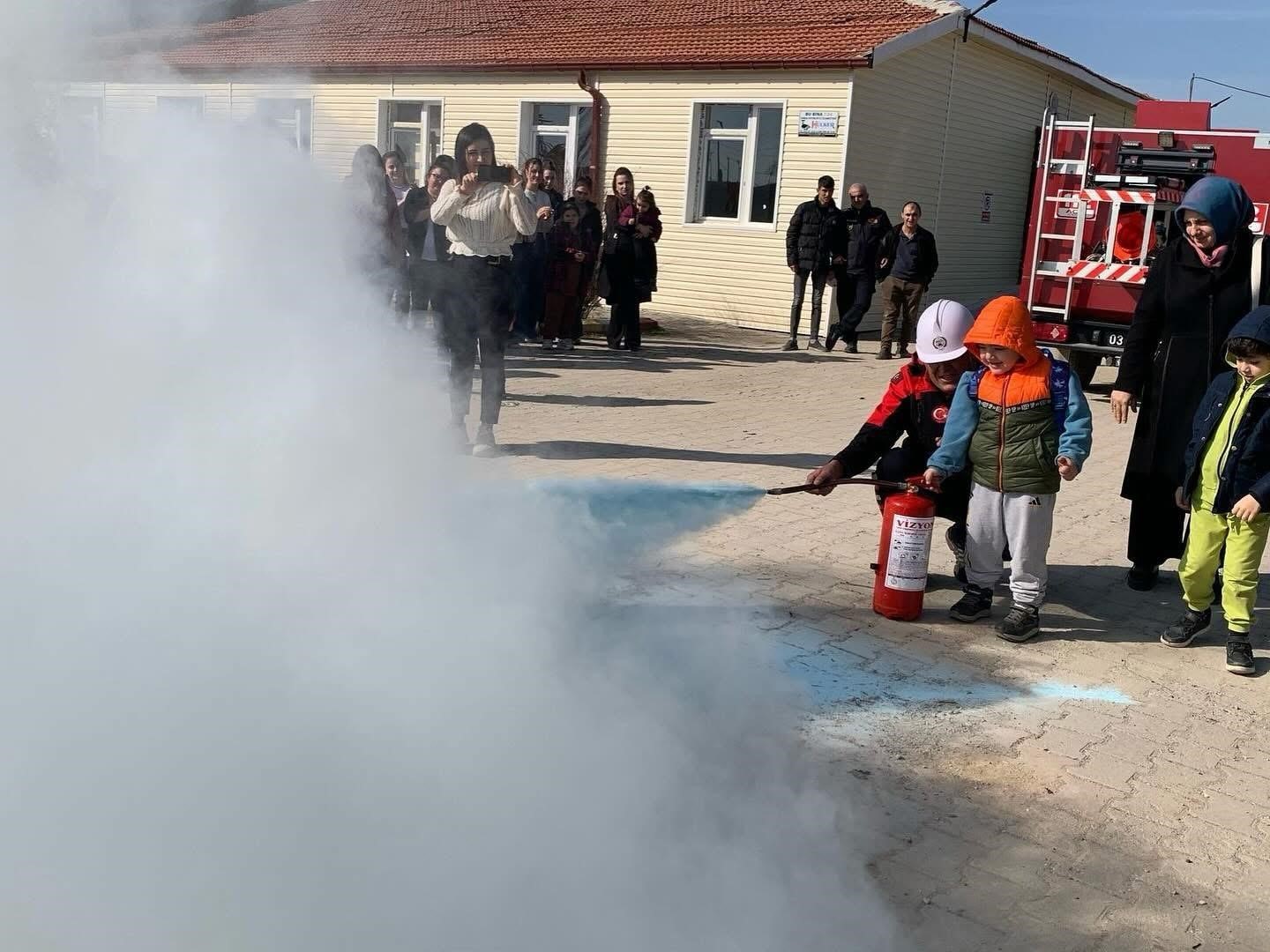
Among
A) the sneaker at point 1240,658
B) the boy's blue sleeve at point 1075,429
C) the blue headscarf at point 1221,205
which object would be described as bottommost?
the sneaker at point 1240,658

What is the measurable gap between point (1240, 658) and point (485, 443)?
4.60m

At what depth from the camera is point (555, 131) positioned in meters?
19.0

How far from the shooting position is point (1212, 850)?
342cm

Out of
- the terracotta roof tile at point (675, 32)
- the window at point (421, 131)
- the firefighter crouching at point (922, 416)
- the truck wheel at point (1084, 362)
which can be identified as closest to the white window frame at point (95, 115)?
the firefighter crouching at point (922, 416)

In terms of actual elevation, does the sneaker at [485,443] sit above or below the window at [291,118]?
below

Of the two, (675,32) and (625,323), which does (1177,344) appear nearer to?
(625,323)

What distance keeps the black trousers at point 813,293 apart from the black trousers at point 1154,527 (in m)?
9.29

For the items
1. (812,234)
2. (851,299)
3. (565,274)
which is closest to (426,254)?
(565,274)

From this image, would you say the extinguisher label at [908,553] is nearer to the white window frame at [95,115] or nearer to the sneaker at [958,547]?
the sneaker at [958,547]

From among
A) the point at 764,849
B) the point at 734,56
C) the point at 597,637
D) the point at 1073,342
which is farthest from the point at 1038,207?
the point at 764,849

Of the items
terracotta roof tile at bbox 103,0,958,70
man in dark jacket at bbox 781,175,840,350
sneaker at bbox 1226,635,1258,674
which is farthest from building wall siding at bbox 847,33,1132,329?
sneaker at bbox 1226,635,1258,674

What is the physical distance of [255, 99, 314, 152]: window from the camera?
117 inches

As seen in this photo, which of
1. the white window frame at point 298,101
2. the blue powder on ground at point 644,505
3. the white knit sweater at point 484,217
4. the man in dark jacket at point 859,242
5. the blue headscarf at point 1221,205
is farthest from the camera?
the man in dark jacket at point 859,242

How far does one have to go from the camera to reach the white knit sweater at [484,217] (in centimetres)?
752
